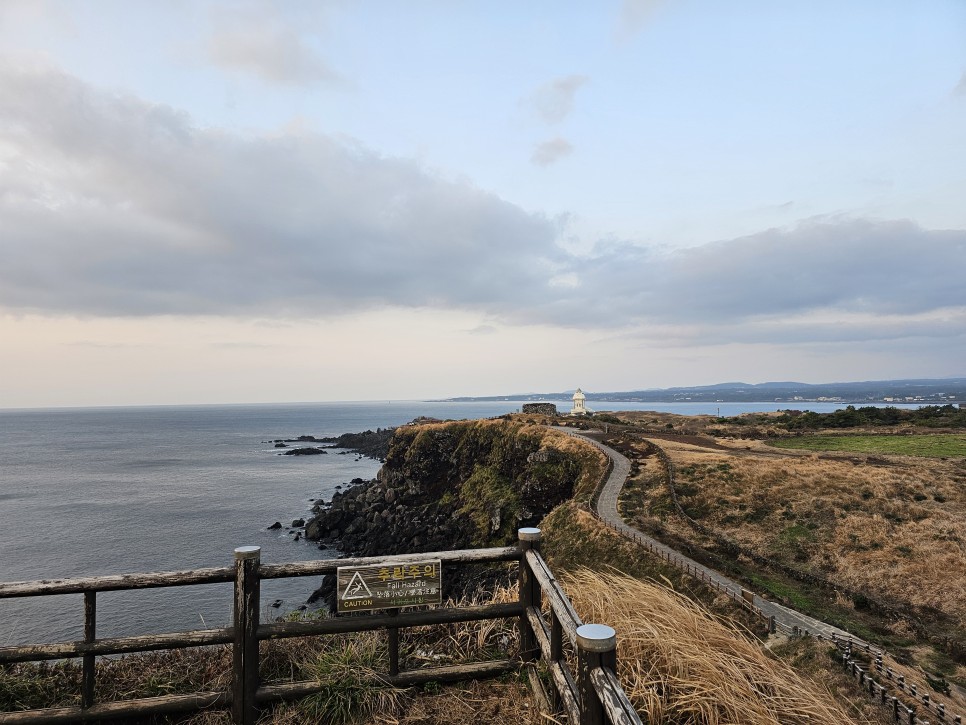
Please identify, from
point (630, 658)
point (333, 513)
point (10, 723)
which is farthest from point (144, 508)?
point (630, 658)

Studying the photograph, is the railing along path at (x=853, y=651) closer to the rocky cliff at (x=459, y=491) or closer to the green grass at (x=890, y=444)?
the rocky cliff at (x=459, y=491)

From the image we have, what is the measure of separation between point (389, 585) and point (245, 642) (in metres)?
1.41

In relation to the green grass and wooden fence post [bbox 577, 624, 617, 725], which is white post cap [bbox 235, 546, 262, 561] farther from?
the green grass

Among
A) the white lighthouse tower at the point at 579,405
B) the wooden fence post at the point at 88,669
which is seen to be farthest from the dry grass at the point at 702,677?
the white lighthouse tower at the point at 579,405

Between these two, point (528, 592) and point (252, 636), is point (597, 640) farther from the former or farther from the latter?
point (252, 636)

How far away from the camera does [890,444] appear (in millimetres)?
42844

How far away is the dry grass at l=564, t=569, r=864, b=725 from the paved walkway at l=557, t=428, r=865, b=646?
12028 mm

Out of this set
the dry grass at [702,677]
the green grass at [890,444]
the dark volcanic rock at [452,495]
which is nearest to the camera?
the dry grass at [702,677]

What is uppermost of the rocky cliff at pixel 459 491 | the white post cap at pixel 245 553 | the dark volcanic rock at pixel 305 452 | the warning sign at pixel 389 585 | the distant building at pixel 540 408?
the white post cap at pixel 245 553

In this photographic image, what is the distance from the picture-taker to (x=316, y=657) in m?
5.65

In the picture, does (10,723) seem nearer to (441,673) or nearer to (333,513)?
(441,673)

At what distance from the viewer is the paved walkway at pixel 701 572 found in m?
14.8

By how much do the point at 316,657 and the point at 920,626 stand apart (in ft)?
60.6

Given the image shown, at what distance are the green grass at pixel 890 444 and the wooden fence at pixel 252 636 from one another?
44.8 meters
